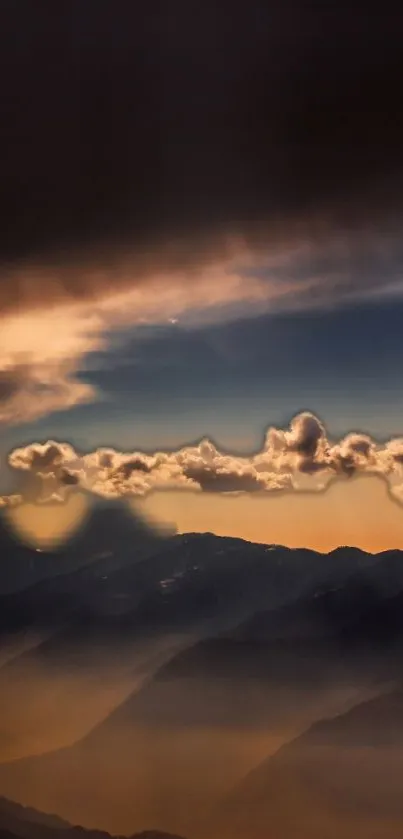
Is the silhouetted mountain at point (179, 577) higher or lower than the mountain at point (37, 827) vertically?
higher

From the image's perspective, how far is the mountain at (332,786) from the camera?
1431 mm

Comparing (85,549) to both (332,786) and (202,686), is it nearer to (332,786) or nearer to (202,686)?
(202,686)

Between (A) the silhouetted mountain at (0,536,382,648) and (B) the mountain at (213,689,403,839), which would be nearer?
(B) the mountain at (213,689,403,839)

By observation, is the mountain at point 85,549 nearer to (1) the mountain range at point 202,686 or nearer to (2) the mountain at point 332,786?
(1) the mountain range at point 202,686

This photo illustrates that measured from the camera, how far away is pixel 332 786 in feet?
4.73

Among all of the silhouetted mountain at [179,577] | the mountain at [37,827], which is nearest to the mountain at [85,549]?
the silhouetted mountain at [179,577]

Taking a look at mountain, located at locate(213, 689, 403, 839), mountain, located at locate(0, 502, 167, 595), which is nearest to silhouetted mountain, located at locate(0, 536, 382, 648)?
mountain, located at locate(0, 502, 167, 595)


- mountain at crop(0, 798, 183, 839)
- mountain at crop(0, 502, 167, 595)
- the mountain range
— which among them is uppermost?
mountain at crop(0, 502, 167, 595)

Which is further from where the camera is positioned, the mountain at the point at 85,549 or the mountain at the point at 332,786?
the mountain at the point at 85,549

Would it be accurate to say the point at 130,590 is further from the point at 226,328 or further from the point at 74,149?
the point at 74,149

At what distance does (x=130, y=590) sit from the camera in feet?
5.17

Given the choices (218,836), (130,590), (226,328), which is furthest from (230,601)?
(226,328)

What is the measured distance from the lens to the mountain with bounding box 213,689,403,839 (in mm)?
1431

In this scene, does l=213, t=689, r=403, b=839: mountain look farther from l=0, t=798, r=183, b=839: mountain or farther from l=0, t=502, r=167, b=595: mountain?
l=0, t=502, r=167, b=595: mountain
